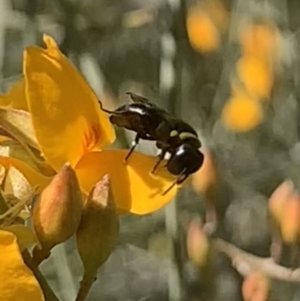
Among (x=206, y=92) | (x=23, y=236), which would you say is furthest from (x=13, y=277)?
(x=206, y=92)

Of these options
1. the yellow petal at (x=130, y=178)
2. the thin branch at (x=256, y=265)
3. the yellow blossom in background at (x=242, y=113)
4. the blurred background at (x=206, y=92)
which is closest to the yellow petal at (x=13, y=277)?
the yellow petal at (x=130, y=178)

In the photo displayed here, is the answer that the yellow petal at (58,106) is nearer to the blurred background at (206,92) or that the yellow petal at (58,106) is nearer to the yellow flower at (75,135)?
the yellow flower at (75,135)

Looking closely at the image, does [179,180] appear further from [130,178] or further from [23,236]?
[23,236]

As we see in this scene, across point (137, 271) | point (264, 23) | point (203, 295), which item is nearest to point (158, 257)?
point (137, 271)

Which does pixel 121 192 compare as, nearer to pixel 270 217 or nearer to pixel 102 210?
pixel 102 210

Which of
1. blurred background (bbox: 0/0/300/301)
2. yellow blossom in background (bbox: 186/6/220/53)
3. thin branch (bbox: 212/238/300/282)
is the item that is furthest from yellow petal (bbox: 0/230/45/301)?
yellow blossom in background (bbox: 186/6/220/53)

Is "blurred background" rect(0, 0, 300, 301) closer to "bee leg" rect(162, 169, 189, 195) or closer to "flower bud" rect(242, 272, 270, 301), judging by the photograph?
"flower bud" rect(242, 272, 270, 301)
